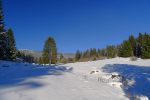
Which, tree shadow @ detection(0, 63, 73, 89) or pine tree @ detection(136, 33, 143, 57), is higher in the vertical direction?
pine tree @ detection(136, 33, 143, 57)

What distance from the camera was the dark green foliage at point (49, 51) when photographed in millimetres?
89375

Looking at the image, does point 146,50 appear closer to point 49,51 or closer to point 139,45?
point 139,45

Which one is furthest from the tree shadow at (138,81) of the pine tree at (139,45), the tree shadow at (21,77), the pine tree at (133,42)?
the pine tree at (133,42)

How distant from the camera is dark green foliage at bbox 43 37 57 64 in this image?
3519 inches

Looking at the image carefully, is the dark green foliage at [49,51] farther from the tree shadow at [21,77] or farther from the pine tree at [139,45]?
the tree shadow at [21,77]

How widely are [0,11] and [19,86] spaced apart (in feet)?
153

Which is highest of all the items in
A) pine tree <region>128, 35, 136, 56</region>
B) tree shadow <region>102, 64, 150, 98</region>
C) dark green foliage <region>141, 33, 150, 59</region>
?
pine tree <region>128, 35, 136, 56</region>

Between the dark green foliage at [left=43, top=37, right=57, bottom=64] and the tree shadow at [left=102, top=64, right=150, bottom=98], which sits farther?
the dark green foliage at [left=43, top=37, right=57, bottom=64]

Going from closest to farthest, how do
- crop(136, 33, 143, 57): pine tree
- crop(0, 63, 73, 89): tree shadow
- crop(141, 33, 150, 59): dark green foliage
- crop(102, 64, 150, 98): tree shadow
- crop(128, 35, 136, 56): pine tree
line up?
crop(0, 63, 73, 89): tree shadow → crop(102, 64, 150, 98): tree shadow → crop(141, 33, 150, 59): dark green foliage → crop(136, 33, 143, 57): pine tree → crop(128, 35, 136, 56): pine tree

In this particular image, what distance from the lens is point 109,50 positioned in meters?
171

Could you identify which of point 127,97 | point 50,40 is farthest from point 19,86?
point 50,40

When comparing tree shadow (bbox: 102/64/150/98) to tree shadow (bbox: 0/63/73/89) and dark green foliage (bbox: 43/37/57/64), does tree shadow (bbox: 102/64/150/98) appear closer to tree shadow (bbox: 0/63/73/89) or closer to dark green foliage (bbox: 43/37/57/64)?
tree shadow (bbox: 0/63/73/89)

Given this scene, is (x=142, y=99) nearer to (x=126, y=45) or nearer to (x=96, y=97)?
(x=96, y=97)

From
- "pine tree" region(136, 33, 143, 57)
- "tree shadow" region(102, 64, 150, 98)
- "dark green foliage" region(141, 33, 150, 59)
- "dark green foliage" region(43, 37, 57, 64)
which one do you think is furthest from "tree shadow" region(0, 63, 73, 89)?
"pine tree" region(136, 33, 143, 57)
